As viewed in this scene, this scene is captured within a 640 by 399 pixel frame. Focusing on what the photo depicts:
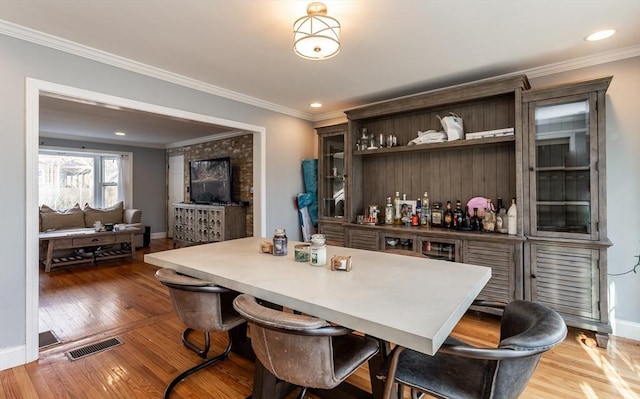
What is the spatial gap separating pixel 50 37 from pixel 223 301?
8.04 feet

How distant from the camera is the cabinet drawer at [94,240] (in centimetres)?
503

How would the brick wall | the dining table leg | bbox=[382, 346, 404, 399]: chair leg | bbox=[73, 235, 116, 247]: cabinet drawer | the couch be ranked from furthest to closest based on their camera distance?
1. the brick wall
2. the couch
3. bbox=[73, 235, 116, 247]: cabinet drawer
4. the dining table leg
5. bbox=[382, 346, 404, 399]: chair leg

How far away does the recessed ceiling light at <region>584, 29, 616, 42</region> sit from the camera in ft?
7.63

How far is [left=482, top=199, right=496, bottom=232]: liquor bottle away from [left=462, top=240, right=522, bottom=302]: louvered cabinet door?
0.85 ft

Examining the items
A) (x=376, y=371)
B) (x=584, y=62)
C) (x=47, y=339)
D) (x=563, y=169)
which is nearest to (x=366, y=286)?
(x=376, y=371)

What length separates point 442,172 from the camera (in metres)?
3.58

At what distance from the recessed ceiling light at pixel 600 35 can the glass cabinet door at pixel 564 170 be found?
18.1 inches

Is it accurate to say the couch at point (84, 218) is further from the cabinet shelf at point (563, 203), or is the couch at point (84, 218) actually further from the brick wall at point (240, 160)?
the cabinet shelf at point (563, 203)

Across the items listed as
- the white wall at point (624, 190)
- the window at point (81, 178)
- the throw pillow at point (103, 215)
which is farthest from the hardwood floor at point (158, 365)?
the window at point (81, 178)

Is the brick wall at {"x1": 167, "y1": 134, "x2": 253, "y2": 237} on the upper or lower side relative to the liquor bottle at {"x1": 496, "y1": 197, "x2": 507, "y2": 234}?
upper

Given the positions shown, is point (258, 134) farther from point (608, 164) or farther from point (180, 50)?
point (608, 164)

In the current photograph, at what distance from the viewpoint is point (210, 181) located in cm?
640

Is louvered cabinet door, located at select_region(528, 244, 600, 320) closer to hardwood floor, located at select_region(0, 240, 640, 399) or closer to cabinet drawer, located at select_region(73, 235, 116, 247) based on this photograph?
hardwood floor, located at select_region(0, 240, 640, 399)

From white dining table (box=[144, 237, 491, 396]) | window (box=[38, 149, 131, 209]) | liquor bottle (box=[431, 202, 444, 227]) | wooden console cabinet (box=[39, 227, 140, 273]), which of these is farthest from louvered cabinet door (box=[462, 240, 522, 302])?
window (box=[38, 149, 131, 209])
